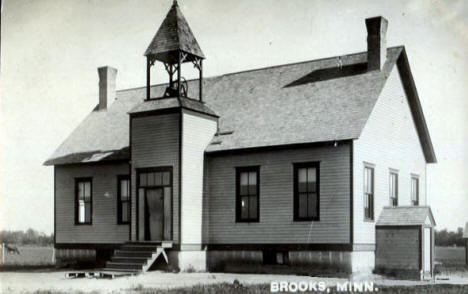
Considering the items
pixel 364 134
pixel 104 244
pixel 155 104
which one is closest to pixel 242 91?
pixel 155 104

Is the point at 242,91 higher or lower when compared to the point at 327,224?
higher

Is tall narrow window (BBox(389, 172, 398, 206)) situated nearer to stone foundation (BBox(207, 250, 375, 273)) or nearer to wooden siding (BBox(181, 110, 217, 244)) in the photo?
stone foundation (BBox(207, 250, 375, 273))

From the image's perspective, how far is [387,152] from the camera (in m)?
27.1

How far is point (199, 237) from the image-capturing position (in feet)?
87.8

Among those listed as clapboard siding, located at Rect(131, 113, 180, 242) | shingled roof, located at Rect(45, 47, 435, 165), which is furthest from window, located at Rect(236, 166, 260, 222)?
clapboard siding, located at Rect(131, 113, 180, 242)

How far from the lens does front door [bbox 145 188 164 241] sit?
26644 mm

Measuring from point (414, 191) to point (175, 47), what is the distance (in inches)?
464

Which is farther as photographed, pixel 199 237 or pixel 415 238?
pixel 199 237

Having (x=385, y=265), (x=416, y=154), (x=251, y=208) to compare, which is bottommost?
(x=385, y=265)

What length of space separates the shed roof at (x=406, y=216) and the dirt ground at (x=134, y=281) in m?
2.12

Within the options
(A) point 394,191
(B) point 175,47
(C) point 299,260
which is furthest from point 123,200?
(A) point 394,191

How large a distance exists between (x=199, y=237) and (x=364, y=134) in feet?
23.9

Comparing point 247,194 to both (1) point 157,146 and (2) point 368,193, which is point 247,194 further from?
(2) point 368,193

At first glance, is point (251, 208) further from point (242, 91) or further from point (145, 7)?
point (145, 7)
